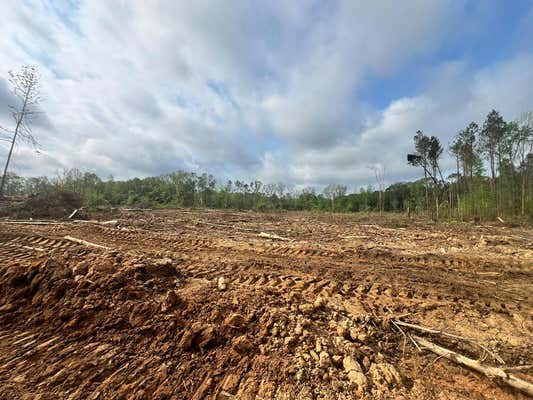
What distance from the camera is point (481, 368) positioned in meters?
2.01

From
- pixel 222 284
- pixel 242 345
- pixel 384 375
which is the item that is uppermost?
pixel 222 284

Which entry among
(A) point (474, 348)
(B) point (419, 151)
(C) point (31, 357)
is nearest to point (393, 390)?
(A) point (474, 348)

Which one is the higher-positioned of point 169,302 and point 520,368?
point 169,302

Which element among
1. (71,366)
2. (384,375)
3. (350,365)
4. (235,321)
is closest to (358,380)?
(350,365)

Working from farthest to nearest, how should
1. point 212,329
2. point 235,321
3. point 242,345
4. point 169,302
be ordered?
point 169,302, point 235,321, point 212,329, point 242,345

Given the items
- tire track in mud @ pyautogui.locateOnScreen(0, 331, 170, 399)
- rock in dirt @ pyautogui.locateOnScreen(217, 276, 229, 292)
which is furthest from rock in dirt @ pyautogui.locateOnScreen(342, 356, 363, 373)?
rock in dirt @ pyautogui.locateOnScreen(217, 276, 229, 292)

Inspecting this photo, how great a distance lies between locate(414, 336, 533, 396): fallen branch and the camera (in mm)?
1811

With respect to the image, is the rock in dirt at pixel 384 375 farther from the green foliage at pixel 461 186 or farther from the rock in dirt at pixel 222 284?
the green foliage at pixel 461 186

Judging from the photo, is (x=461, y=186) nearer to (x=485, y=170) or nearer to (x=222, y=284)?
(x=485, y=170)

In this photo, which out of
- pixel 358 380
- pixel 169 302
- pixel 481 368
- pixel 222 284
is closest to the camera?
pixel 358 380

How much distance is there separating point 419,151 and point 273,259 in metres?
26.4

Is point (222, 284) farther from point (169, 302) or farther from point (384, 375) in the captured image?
point (384, 375)

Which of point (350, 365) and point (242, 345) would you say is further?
point (242, 345)

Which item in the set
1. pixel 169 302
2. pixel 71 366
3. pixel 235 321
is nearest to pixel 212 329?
pixel 235 321
